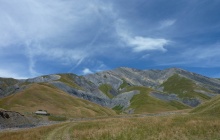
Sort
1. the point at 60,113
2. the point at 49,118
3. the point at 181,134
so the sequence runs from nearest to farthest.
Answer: the point at 181,134, the point at 49,118, the point at 60,113

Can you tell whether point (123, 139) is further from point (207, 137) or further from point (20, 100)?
point (20, 100)

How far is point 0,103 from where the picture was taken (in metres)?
127

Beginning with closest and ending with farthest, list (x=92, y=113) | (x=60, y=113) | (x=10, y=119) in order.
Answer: (x=10, y=119) → (x=60, y=113) → (x=92, y=113)

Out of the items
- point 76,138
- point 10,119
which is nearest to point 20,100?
point 10,119

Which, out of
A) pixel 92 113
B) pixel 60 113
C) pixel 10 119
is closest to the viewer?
pixel 10 119

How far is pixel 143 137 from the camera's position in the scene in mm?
28578

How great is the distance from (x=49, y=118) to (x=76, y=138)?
7887 cm

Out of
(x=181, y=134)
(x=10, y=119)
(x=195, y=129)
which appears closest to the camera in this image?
(x=181, y=134)

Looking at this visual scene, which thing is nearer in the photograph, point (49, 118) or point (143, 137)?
point (143, 137)

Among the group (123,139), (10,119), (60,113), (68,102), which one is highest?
(68,102)

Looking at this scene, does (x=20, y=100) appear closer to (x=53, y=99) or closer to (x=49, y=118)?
(x=53, y=99)

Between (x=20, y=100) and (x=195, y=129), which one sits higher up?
(x=20, y=100)

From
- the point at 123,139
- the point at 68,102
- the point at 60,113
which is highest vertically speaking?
the point at 68,102

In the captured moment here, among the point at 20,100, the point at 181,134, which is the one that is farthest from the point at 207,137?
the point at 20,100
